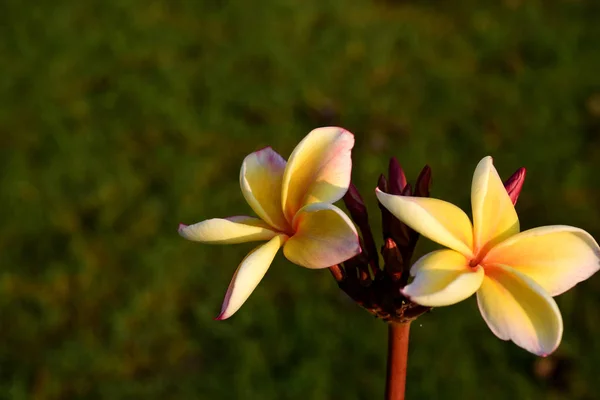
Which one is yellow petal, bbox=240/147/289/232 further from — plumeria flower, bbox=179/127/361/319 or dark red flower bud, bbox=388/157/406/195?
dark red flower bud, bbox=388/157/406/195

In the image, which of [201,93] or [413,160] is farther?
[201,93]

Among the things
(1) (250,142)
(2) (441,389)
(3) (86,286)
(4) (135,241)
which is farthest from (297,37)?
(2) (441,389)

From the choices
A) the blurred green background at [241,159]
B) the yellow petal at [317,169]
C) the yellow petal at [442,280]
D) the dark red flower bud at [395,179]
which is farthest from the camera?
the blurred green background at [241,159]

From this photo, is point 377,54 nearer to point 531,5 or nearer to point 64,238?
point 531,5

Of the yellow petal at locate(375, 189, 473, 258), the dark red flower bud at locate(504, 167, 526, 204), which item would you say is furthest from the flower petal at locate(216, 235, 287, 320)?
the dark red flower bud at locate(504, 167, 526, 204)

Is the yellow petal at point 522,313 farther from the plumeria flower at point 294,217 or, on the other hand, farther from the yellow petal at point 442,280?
the plumeria flower at point 294,217

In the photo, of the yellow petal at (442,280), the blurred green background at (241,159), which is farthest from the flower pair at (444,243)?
the blurred green background at (241,159)
